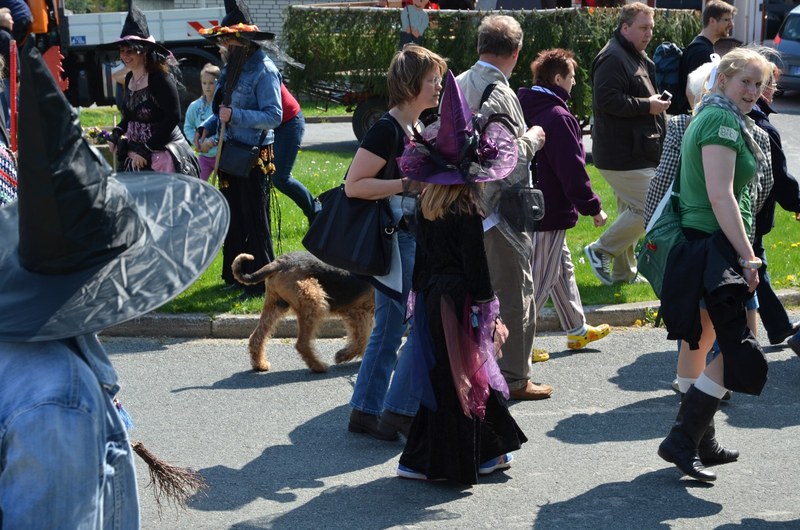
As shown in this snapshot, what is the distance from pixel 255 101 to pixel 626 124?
277cm

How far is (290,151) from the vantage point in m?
8.55

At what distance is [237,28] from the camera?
7.59 m

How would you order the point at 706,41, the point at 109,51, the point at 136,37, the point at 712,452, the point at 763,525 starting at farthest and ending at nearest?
the point at 109,51, the point at 706,41, the point at 136,37, the point at 712,452, the point at 763,525

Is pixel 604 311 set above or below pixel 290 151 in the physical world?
below

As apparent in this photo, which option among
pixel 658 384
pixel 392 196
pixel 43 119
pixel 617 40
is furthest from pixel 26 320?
pixel 617 40

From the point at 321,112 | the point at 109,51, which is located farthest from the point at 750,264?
the point at 321,112

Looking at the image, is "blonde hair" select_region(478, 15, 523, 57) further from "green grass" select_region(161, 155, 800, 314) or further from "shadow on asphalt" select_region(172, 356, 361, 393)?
"green grass" select_region(161, 155, 800, 314)

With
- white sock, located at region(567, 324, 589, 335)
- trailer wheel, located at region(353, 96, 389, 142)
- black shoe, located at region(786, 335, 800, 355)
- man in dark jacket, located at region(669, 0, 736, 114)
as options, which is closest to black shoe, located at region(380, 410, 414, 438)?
white sock, located at region(567, 324, 589, 335)

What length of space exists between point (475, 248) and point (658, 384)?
86.3 inches

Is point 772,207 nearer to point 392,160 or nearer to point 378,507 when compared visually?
point 392,160

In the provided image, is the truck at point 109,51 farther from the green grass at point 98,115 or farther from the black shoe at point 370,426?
the black shoe at point 370,426

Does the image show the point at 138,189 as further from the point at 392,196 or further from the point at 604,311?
the point at 604,311

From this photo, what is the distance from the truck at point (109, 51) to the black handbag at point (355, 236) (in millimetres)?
12694

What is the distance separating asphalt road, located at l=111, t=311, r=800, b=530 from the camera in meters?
4.63
